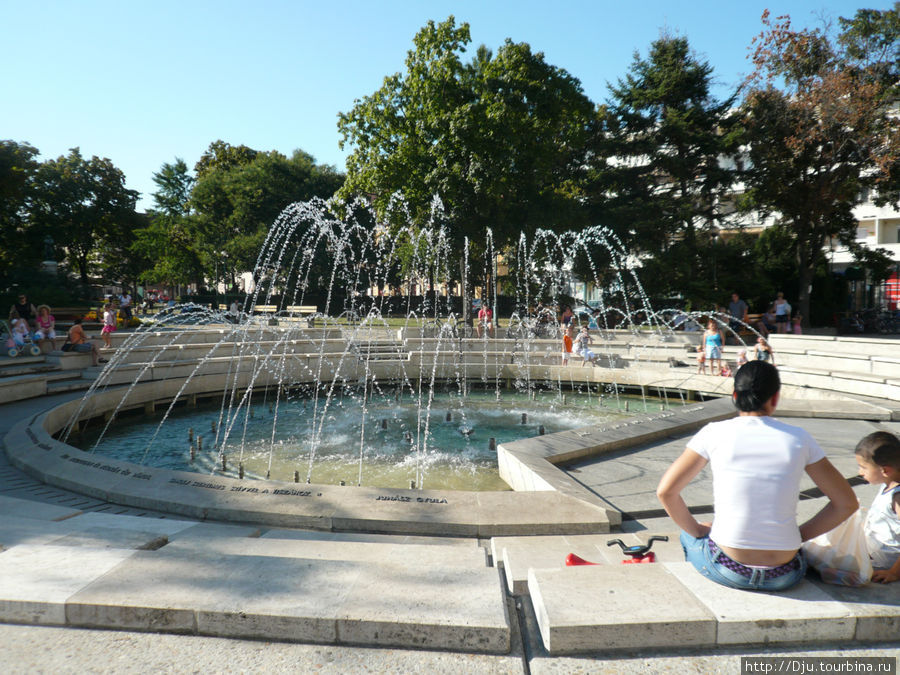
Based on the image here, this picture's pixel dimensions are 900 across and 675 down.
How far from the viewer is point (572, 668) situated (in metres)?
2.54

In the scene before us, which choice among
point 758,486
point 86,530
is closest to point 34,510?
point 86,530

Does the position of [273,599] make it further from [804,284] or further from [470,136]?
[804,284]

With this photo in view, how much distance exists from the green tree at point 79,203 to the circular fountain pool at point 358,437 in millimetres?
33655

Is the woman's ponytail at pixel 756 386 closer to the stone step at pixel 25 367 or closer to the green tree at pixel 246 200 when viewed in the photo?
the stone step at pixel 25 367

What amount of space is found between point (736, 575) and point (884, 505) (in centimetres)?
104

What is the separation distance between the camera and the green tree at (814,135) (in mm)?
21422

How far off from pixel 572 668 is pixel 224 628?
1700mm

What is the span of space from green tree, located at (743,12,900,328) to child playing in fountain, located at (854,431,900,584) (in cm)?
2357

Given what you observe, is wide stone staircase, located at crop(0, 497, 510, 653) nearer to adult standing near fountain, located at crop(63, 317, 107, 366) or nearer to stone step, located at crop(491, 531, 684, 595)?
stone step, located at crop(491, 531, 684, 595)

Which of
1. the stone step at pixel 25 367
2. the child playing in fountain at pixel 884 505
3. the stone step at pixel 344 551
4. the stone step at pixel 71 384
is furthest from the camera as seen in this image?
the stone step at pixel 25 367

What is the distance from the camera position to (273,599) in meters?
2.91

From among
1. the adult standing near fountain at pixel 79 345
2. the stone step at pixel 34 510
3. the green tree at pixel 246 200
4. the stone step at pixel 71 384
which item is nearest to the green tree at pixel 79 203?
the green tree at pixel 246 200

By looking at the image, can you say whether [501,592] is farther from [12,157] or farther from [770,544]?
[12,157]

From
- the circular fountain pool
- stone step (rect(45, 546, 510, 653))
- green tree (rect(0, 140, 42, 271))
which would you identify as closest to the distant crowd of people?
the circular fountain pool
